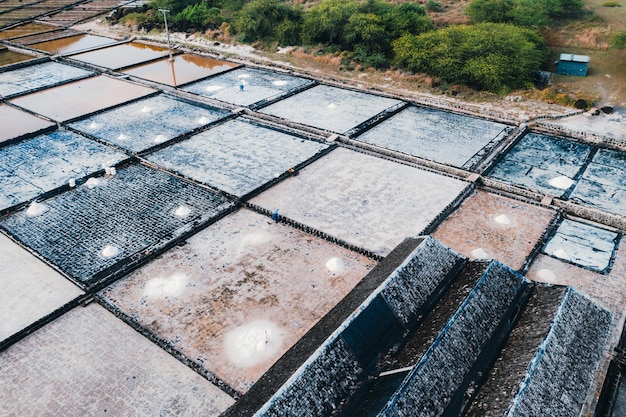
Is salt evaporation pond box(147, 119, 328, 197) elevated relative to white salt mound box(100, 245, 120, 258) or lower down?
elevated

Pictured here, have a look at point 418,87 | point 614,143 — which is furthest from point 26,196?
point 614,143

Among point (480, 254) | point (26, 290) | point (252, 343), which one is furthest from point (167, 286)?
point (480, 254)

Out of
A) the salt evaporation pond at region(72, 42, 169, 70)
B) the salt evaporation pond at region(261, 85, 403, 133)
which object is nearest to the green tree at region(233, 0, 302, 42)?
the salt evaporation pond at region(72, 42, 169, 70)

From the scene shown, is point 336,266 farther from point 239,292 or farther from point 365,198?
point 365,198

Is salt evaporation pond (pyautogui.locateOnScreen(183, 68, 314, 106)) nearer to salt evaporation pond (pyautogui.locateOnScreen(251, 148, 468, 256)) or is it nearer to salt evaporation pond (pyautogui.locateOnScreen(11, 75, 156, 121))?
salt evaporation pond (pyautogui.locateOnScreen(11, 75, 156, 121))

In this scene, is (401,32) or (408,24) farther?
(408,24)

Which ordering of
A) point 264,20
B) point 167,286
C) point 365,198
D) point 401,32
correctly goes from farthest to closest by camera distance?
point 264,20, point 401,32, point 365,198, point 167,286
